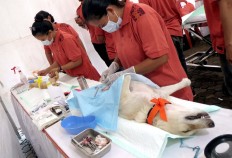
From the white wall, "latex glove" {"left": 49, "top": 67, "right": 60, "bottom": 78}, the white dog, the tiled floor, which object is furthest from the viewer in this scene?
the white wall

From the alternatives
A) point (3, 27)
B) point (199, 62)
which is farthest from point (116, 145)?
point (3, 27)

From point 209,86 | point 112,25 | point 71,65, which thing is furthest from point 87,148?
point 209,86

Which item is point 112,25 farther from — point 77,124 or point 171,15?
point 171,15

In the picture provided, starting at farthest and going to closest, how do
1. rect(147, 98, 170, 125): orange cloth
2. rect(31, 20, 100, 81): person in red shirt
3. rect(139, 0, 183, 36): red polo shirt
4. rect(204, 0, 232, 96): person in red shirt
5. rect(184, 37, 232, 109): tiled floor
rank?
rect(184, 37, 232, 109): tiled floor, rect(31, 20, 100, 81): person in red shirt, rect(139, 0, 183, 36): red polo shirt, rect(204, 0, 232, 96): person in red shirt, rect(147, 98, 170, 125): orange cloth

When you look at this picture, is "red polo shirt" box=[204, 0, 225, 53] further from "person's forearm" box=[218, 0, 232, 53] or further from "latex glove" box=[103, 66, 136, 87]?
"latex glove" box=[103, 66, 136, 87]

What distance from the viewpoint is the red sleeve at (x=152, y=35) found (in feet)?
3.84

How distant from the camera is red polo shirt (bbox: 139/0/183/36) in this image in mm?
2059

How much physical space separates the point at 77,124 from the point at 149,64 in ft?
1.57

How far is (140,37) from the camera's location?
1.23 m

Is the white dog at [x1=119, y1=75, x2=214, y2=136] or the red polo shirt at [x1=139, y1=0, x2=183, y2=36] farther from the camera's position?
the red polo shirt at [x1=139, y1=0, x2=183, y2=36]

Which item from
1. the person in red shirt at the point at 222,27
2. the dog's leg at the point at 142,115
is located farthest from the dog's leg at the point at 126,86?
the person in red shirt at the point at 222,27

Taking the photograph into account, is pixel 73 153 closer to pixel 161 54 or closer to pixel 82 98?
pixel 82 98

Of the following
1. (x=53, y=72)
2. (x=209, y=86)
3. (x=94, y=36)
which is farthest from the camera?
(x=209, y=86)

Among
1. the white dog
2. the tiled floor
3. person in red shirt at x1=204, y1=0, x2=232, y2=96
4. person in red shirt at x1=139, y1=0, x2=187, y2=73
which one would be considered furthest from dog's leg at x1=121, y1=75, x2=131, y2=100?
the tiled floor
